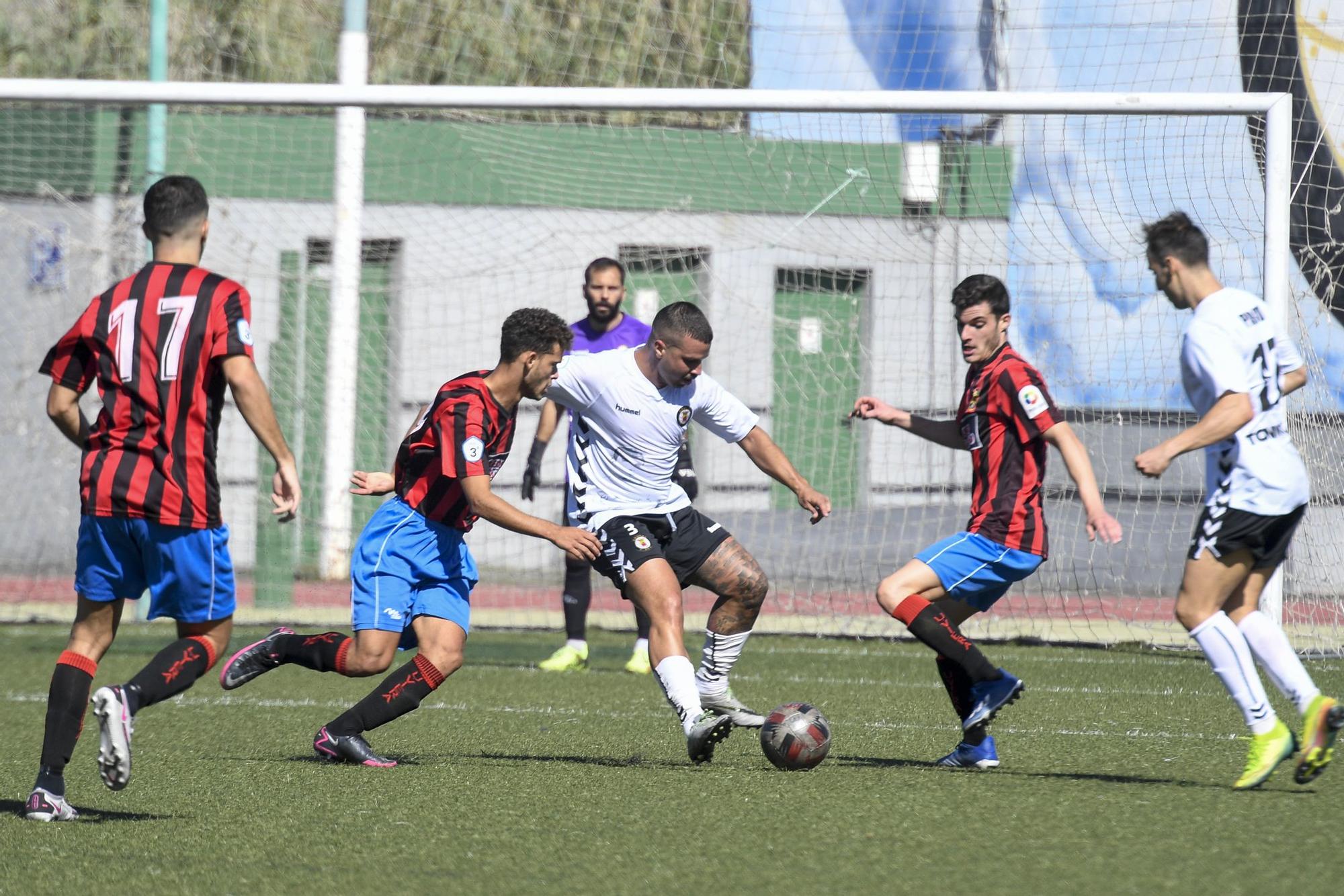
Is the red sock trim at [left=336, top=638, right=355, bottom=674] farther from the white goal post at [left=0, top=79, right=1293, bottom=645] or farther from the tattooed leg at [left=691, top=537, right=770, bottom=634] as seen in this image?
the white goal post at [left=0, top=79, right=1293, bottom=645]

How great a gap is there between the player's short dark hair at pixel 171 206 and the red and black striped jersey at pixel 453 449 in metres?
1.21

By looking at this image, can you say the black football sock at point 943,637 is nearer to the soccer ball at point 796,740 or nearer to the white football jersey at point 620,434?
the soccer ball at point 796,740

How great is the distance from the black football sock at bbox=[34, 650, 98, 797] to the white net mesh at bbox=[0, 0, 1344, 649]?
22.0ft

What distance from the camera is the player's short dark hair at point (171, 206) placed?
4598mm

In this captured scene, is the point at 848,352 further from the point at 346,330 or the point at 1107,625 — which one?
the point at 346,330

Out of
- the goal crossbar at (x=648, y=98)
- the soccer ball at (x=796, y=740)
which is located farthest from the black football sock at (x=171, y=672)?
the goal crossbar at (x=648, y=98)

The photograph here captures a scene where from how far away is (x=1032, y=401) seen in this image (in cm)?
547

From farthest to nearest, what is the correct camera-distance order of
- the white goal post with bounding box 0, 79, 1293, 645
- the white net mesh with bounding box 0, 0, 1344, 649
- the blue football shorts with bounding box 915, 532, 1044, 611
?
the white net mesh with bounding box 0, 0, 1344, 649, the white goal post with bounding box 0, 79, 1293, 645, the blue football shorts with bounding box 915, 532, 1044, 611

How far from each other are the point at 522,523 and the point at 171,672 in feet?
4.30

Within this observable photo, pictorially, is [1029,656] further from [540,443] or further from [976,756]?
[976,756]

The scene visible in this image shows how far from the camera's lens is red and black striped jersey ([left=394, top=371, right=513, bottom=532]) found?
17.8 feet

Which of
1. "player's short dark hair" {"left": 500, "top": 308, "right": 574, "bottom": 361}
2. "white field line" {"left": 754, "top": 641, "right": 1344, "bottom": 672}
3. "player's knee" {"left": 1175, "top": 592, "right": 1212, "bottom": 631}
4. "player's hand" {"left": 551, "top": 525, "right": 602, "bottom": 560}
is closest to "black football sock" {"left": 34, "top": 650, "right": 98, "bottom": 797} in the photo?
"player's hand" {"left": 551, "top": 525, "right": 602, "bottom": 560}

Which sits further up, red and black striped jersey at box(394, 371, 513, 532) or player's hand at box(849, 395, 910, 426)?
player's hand at box(849, 395, 910, 426)

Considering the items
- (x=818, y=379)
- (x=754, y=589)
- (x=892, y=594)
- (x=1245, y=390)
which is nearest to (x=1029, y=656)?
(x=818, y=379)
